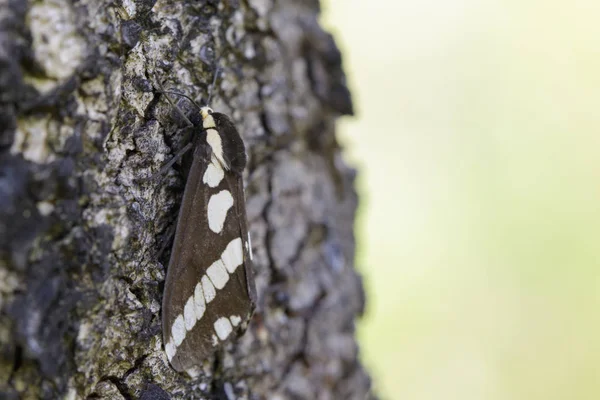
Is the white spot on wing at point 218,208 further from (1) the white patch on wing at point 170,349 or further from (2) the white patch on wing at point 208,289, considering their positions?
(1) the white patch on wing at point 170,349

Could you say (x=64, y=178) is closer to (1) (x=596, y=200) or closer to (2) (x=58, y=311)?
(2) (x=58, y=311)

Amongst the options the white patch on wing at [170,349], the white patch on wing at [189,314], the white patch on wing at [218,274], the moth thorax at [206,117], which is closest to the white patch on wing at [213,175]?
the moth thorax at [206,117]

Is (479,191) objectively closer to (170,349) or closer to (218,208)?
(218,208)

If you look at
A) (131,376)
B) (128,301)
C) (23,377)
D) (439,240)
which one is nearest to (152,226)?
(128,301)

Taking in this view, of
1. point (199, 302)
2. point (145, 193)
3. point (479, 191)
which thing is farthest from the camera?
point (479, 191)

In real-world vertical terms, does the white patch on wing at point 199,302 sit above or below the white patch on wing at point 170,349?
above

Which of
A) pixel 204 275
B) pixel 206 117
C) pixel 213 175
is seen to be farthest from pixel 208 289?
pixel 206 117

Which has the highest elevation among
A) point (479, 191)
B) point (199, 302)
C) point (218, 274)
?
point (479, 191)
